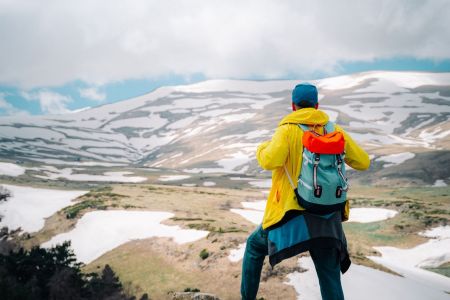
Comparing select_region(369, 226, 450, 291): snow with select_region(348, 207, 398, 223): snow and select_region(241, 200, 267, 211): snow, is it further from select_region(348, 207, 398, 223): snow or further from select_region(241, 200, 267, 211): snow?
select_region(241, 200, 267, 211): snow

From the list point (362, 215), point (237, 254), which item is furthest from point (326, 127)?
point (362, 215)

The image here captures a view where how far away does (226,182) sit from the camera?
121 m

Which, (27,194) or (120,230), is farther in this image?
(27,194)

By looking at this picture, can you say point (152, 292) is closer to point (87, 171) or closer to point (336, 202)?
point (336, 202)

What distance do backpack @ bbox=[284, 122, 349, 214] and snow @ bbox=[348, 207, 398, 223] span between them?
147 feet

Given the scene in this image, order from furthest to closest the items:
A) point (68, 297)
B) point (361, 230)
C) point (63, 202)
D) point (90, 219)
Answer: point (63, 202) → point (361, 230) → point (90, 219) → point (68, 297)

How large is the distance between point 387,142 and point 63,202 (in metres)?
173

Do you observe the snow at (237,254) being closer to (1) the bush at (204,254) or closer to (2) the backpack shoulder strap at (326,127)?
(1) the bush at (204,254)

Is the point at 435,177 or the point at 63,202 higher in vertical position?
the point at 63,202

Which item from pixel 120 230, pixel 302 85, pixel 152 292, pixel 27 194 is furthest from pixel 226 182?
pixel 302 85

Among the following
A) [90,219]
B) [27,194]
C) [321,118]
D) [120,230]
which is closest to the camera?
[321,118]

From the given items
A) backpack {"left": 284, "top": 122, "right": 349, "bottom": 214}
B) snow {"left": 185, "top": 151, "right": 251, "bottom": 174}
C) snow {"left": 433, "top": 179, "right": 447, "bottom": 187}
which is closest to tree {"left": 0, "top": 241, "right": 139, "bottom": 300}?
backpack {"left": 284, "top": 122, "right": 349, "bottom": 214}

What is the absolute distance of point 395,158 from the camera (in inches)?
5049

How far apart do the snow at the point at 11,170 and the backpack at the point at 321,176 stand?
120 m
